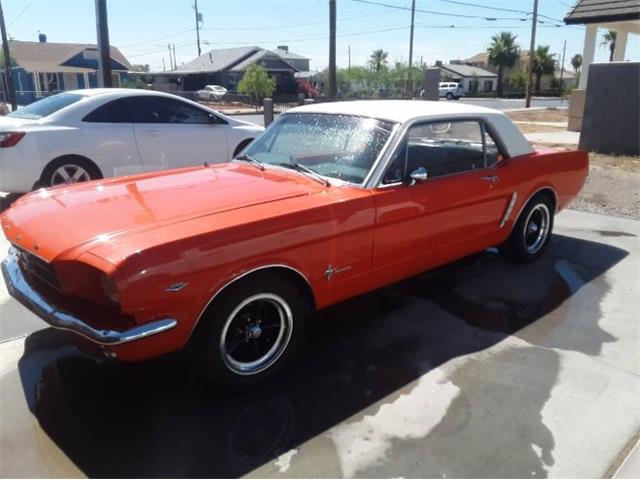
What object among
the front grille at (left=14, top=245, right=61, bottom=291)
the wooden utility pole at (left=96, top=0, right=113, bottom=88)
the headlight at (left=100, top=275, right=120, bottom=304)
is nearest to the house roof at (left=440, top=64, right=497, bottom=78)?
the wooden utility pole at (left=96, top=0, right=113, bottom=88)

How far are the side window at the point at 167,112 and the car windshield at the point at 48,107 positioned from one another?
743 mm

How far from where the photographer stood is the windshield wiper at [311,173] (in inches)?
137

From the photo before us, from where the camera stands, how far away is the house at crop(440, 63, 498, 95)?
228 ft

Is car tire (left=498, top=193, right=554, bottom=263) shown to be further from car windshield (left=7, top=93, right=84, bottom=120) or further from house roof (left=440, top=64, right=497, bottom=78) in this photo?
house roof (left=440, top=64, right=497, bottom=78)

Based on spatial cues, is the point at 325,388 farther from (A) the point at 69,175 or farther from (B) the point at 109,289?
(A) the point at 69,175

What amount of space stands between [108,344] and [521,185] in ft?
11.9

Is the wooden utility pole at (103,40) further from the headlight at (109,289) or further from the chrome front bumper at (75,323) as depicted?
the headlight at (109,289)

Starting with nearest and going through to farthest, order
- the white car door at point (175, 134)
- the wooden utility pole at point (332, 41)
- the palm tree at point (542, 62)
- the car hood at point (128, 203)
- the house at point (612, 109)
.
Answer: the car hood at point (128, 203) → the white car door at point (175, 134) → the house at point (612, 109) → the wooden utility pole at point (332, 41) → the palm tree at point (542, 62)

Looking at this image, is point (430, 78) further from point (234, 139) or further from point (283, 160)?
point (283, 160)

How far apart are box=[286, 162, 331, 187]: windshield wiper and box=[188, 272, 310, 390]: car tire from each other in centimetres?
77

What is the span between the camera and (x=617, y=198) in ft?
25.3

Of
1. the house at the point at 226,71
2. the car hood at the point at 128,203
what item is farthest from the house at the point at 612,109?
the house at the point at 226,71

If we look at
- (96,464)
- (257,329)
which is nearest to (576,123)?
(257,329)

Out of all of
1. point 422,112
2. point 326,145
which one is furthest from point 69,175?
point 422,112
